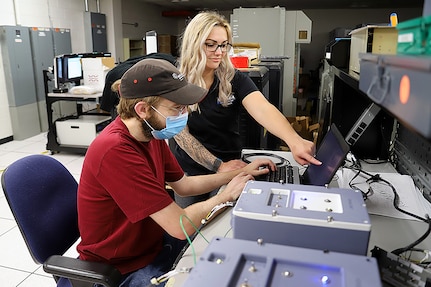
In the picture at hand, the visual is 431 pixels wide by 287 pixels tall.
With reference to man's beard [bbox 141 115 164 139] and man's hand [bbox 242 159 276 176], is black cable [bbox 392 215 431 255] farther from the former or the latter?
man's beard [bbox 141 115 164 139]

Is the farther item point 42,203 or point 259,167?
point 259,167

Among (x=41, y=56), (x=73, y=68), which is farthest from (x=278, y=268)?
(x=41, y=56)

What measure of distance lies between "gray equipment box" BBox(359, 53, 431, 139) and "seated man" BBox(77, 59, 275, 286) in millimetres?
771

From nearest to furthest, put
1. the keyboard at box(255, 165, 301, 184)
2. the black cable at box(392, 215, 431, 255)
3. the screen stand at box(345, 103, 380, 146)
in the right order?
1. the black cable at box(392, 215, 431, 255)
2. the keyboard at box(255, 165, 301, 184)
3. the screen stand at box(345, 103, 380, 146)

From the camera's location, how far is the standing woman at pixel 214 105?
69.2 inches

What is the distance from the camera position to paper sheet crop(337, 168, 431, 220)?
1.36m

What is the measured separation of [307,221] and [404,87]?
43cm

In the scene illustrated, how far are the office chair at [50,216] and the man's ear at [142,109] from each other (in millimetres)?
460

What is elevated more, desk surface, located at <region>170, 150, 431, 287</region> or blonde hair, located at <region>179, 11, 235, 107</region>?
blonde hair, located at <region>179, 11, 235, 107</region>

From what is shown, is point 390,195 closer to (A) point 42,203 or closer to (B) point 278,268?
(B) point 278,268

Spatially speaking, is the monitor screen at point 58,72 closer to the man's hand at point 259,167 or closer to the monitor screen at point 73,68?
the monitor screen at point 73,68

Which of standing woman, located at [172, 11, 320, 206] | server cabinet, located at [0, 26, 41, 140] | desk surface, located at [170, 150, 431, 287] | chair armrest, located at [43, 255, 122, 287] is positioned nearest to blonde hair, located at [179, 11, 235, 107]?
standing woman, located at [172, 11, 320, 206]

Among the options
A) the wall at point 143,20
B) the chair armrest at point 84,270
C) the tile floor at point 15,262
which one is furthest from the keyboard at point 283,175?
the wall at point 143,20

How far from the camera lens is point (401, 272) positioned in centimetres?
89
